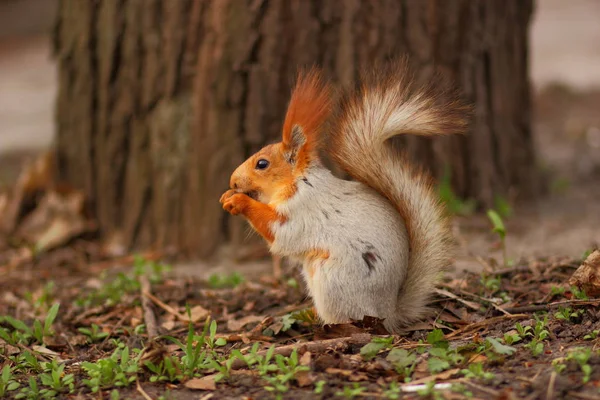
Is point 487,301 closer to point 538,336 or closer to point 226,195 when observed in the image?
point 538,336

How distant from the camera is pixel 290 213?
2.67m

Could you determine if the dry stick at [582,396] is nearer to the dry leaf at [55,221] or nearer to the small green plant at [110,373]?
the small green plant at [110,373]

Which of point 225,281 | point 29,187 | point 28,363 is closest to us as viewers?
point 28,363

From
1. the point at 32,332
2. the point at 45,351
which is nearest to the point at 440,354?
the point at 45,351

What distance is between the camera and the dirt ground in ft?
7.37

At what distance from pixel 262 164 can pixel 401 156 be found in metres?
0.52

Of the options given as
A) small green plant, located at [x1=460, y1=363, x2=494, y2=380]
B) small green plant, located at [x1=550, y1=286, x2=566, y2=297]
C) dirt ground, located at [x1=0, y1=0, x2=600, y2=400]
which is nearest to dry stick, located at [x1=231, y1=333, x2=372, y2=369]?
dirt ground, located at [x1=0, y1=0, x2=600, y2=400]

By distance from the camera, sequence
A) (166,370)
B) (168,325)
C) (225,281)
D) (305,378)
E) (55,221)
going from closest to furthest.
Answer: (305,378), (166,370), (168,325), (225,281), (55,221)

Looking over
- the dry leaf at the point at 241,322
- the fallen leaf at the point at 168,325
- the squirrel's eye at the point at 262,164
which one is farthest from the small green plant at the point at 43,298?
the squirrel's eye at the point at 262,164

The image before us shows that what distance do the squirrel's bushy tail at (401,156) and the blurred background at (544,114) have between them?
1115mm

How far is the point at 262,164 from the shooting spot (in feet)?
9.32

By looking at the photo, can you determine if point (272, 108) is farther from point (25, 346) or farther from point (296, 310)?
point (25, 346)

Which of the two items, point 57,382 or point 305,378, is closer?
point 305,378

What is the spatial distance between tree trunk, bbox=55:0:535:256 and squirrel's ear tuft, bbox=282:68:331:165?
1.44 meters
